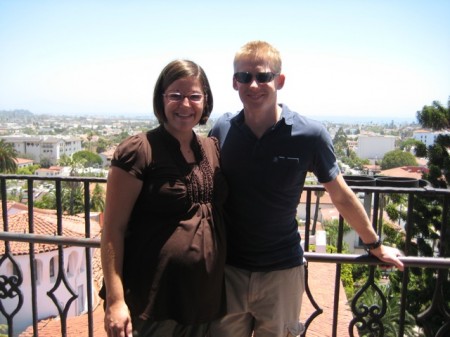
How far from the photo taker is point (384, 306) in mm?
2215

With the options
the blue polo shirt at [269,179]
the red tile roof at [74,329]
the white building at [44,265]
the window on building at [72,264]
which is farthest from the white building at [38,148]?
the blue polo shirt at [269,179]

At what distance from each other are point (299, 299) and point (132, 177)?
101 cm

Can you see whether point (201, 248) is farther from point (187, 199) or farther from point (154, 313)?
point (154, 313)

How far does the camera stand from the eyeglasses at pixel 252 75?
5.83 ft

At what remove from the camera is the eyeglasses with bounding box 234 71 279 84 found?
178cm

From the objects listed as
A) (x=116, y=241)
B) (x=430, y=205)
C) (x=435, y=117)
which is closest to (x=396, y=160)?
(x=435, y=117)

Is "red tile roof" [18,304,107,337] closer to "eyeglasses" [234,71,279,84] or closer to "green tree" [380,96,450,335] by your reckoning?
"eyeglasses" [234,71,279,84]

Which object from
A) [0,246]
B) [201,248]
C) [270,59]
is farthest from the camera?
[0,246]

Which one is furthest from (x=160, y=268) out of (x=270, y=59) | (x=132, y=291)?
(x=270, y=59)

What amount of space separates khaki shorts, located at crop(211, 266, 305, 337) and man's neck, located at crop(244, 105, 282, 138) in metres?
0.64

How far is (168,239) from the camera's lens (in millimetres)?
1609

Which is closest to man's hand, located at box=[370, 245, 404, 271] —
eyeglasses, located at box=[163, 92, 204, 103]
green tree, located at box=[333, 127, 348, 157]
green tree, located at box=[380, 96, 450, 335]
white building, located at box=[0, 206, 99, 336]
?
eyeglasses, located at box=[163, 92, 204, 103]

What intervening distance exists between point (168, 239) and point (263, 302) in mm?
618

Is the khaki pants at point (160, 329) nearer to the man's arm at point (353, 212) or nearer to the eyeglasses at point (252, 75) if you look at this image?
the man's arm at point (353, 212)
